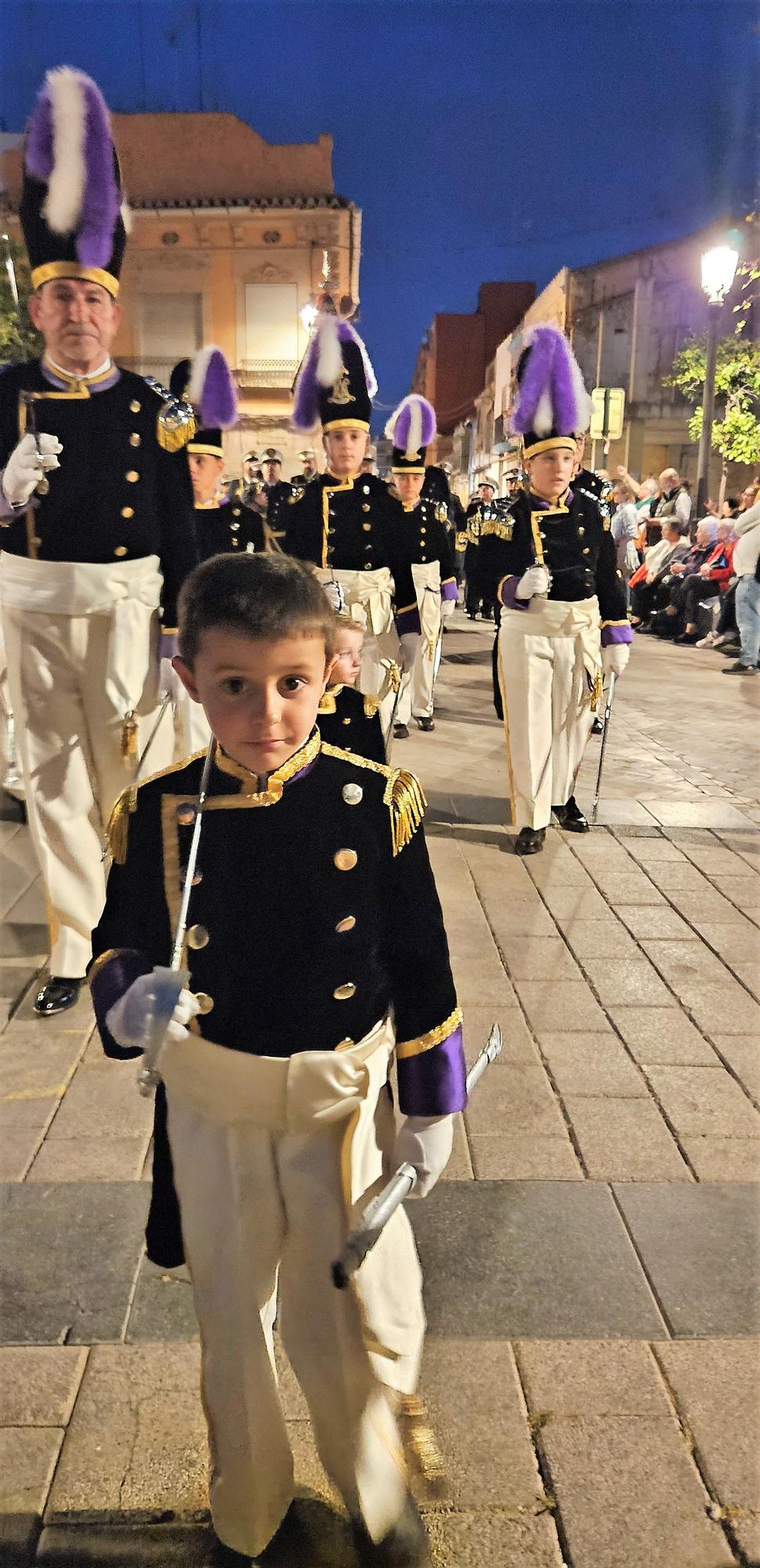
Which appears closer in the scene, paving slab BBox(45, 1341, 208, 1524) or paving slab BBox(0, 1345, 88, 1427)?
paving slab BBox(45, 1341, 208, 1524)

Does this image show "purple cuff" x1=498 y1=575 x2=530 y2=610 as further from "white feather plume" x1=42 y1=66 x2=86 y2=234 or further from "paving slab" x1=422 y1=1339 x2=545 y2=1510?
"paving slab" x1=422 y1=1339 x2=545 y2=1510

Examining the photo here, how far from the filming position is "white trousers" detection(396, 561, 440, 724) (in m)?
8.29

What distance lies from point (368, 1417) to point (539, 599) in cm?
425

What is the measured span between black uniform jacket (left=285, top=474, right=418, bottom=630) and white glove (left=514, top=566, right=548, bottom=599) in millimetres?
1210

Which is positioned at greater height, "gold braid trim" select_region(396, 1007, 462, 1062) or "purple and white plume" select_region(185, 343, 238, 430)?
"purple and white plume" select_region(185, 343, 238, 430)

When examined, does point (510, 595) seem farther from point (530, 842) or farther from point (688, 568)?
point (688, 568)

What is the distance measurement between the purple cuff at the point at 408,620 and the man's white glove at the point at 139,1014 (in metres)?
4.96

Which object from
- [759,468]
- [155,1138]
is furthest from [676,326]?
[155,1138]

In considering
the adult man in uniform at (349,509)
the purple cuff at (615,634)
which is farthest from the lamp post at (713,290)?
the purple cuff at (615,634)

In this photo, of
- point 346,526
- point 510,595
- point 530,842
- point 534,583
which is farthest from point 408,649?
point 530,842

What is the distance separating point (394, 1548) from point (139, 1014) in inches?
39.7

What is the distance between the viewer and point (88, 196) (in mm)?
3033

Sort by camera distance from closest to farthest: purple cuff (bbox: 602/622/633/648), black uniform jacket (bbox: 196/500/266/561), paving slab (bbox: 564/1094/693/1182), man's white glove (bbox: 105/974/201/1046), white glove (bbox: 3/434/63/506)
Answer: man's white glove (bbox: 105/974/201/1046) < paving slab (bbox: 564/1094/693/1182) < white glove (bbox: 3/434/63/506) < purple cuff (bbox: 602/622/633/648) < black uniform jacket (bbox: 196/500/266/561)

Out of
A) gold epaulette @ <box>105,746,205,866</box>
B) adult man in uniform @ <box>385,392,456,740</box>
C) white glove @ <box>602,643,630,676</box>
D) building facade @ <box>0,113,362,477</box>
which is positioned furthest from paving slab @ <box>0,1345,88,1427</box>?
building facade @ <box>0,113,362,477</box>
